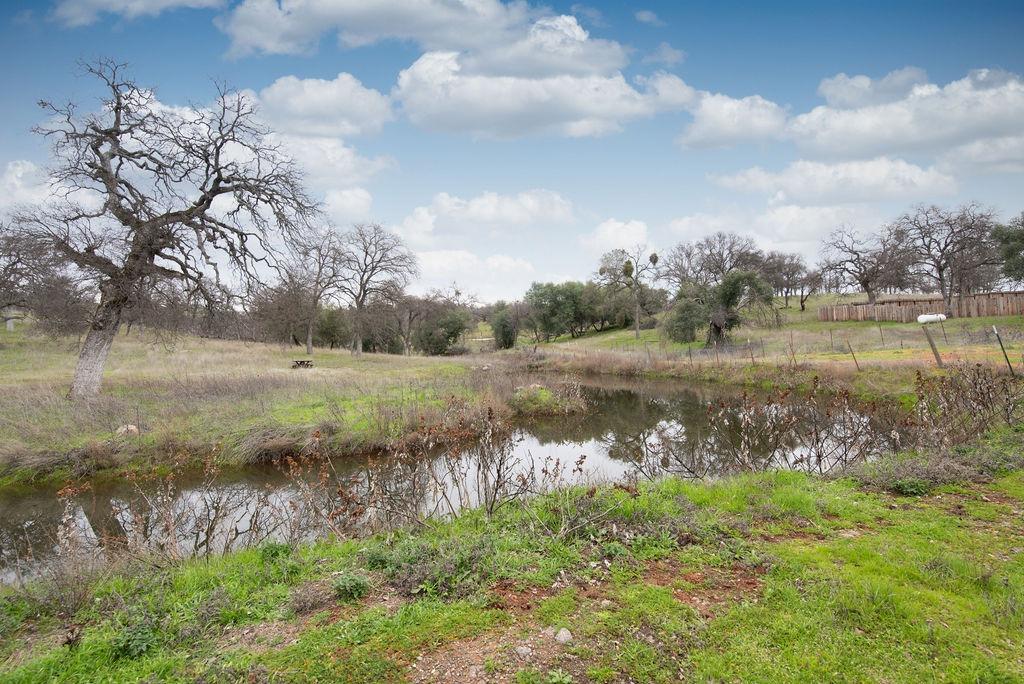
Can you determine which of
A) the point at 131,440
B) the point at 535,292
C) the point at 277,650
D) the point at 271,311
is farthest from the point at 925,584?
the point at 535,292

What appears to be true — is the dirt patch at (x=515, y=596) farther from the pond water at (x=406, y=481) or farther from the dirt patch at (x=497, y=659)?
the pond water at (x=406, y=481)

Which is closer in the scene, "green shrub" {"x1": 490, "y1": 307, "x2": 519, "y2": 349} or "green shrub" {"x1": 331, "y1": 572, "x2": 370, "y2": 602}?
"green shrub" {"x1": 331, "y1": 572, "x2": 370, "y2": 602}

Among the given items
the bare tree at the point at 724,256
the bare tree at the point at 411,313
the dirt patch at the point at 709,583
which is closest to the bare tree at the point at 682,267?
the bare tree at the point at 724,256

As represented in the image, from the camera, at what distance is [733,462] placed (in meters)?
9.84

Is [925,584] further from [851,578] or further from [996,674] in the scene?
[996,674]

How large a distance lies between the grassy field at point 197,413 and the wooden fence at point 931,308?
36054mm

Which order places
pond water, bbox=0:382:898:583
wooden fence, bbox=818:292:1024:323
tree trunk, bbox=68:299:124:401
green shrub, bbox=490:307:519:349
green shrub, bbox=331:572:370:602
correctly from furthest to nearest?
green shrub, bbox=490:307:519:349
wooden fence, bbox=818:292:1024:323
tree trunk, bbox=68:299:124:401
pond water, bbox=0:382:898:583
green shrub, bbox=331:572:370:602

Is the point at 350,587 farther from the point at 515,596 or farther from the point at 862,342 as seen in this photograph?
the point at 862,342

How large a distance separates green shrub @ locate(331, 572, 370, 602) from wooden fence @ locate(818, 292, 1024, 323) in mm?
43719

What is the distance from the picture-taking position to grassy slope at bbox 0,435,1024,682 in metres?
3.22

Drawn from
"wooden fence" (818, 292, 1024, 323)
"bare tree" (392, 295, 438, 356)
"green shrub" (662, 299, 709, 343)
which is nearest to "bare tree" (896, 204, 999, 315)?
"wooden fence" (818, 292, 1024, 323)

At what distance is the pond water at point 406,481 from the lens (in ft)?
20.7

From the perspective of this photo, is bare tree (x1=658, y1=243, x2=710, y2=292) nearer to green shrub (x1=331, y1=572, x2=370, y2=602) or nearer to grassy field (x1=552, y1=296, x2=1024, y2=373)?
grassy field (x1=552, y1=296, x2=1024, y2=373)

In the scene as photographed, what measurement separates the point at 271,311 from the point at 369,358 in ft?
56.3
